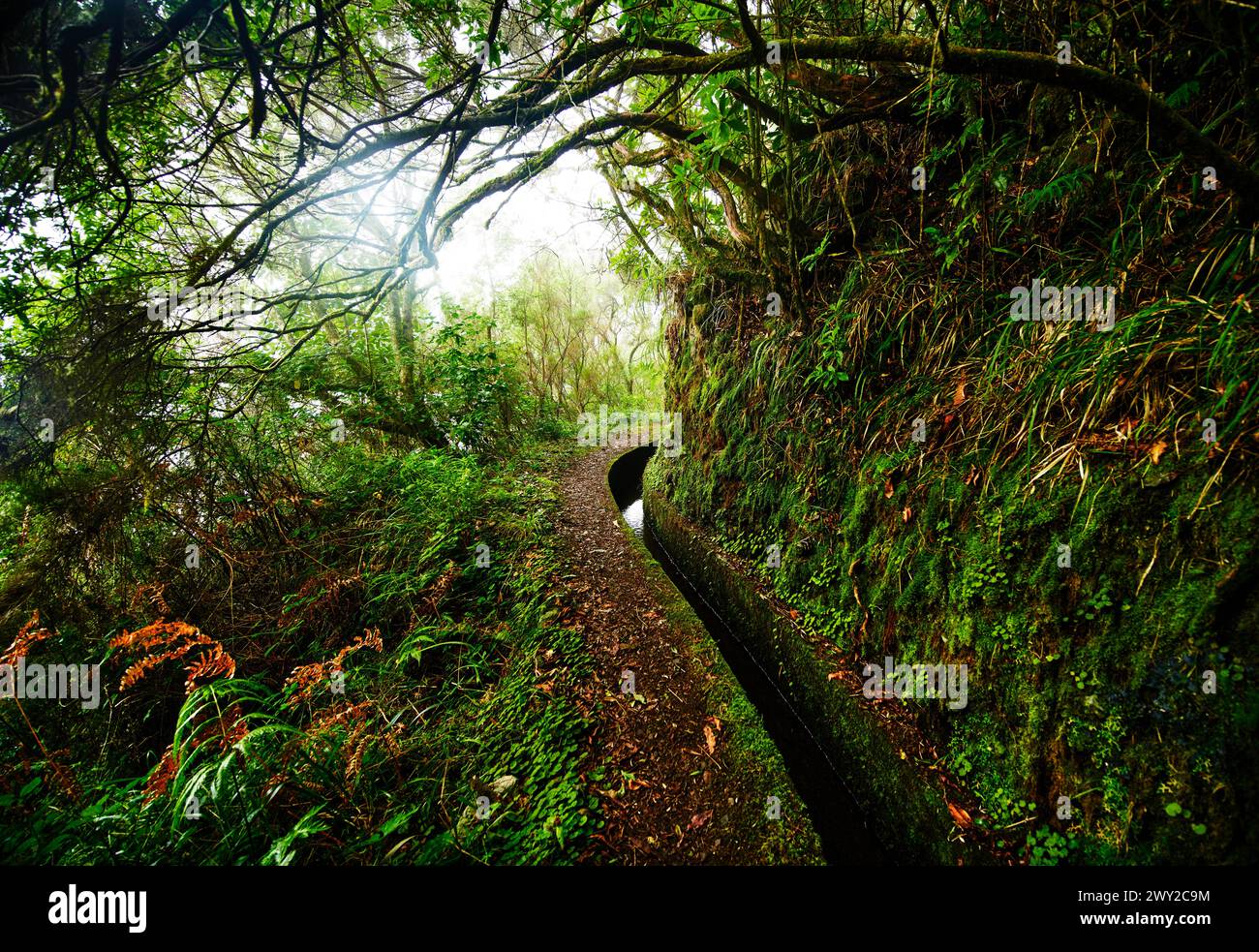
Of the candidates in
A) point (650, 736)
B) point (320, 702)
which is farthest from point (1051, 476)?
point (320, 702)

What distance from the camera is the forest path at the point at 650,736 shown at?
7.31 feet

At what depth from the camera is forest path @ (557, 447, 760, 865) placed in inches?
87.7

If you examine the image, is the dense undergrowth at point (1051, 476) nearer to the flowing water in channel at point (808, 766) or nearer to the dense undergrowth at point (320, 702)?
the flowing water in channel at point (808, 766)

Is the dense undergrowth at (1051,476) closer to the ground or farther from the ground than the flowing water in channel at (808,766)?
farther from the ground

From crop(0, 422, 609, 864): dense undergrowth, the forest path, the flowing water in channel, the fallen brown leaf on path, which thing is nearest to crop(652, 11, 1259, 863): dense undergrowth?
the fallen brown leaf on path

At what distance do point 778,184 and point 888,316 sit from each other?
7.95 ft

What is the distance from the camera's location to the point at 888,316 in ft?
11.9

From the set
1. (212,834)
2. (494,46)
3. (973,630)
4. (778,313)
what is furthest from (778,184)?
(212,834)

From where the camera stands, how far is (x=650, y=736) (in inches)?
112

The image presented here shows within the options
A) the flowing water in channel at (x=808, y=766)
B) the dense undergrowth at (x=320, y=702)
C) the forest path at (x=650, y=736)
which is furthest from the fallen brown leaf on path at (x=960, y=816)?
the dense undergrowth at (x=320, y=702)

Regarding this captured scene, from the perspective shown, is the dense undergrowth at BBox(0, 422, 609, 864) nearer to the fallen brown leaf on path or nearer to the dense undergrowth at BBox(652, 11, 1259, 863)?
the fallen brown leaf on path

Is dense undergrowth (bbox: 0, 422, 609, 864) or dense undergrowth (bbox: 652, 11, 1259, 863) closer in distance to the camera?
dense undergrowth (bbox: 652, 11, 1259, 863)

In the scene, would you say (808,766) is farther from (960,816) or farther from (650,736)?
(650,736)
